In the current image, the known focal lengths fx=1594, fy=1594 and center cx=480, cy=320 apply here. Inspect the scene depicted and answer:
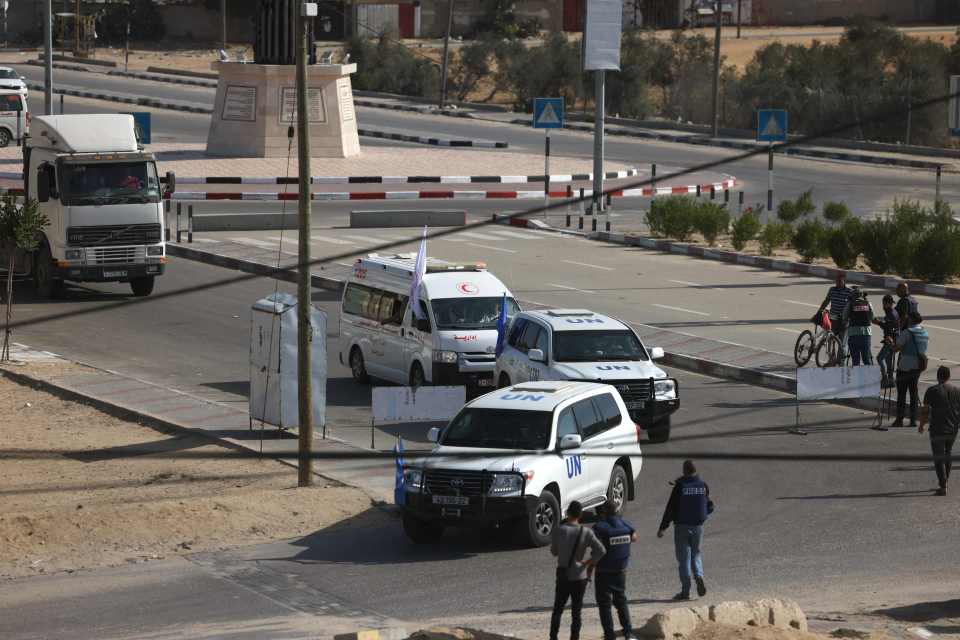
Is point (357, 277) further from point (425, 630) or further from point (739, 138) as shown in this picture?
point (739, 138)

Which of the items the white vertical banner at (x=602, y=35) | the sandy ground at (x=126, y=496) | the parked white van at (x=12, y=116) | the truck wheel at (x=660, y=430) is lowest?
the sandy ground at (x=126, y=496)


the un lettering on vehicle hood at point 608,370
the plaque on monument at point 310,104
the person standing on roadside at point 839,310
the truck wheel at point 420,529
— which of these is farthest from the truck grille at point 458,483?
the plaque on monument at point 310,104

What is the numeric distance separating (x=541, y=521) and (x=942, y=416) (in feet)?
16.2

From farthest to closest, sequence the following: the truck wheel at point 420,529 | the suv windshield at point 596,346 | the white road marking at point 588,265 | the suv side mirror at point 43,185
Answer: the white road marking at point 588,265 < the suv side mirror at point 43,185 < the suv windshield at point 596,346 < the truck wheel at point 420,529

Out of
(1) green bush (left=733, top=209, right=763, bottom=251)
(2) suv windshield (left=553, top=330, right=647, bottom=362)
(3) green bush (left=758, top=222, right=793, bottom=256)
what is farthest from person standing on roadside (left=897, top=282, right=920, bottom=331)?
(1) green bush (left=733, top=209, right=763, bottom=251)

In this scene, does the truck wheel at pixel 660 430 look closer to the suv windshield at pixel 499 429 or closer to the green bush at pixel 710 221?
the suv windshield at pixel 499 429

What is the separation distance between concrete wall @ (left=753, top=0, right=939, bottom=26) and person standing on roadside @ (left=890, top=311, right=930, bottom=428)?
72.8 m

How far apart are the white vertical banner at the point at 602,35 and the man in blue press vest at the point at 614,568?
29617 millimetres

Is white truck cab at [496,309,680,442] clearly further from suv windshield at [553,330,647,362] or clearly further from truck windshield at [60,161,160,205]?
truck windshield at [60,161,160,205]

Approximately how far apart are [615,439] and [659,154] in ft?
133

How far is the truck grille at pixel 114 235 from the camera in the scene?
29.0 meters

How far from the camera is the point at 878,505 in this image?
16859 millimetres

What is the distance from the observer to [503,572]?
48.4 ft

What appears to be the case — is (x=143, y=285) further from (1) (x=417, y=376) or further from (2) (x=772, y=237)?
(2) (x=772, y=237)
